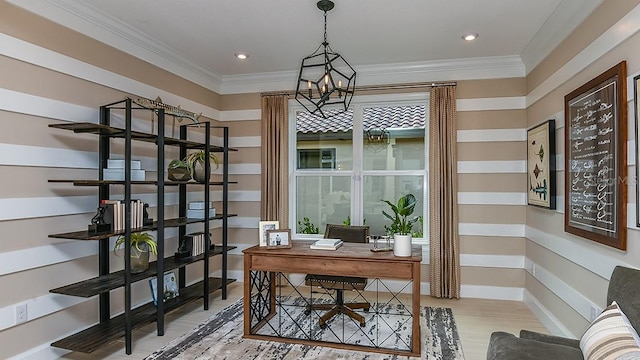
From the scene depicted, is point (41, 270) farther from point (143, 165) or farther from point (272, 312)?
point (272, 312)

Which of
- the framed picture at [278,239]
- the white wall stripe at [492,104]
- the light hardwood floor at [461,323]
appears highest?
the white wall stripe at [492,104]

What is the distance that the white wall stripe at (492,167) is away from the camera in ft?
13.8

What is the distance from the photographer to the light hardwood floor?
2.99 m

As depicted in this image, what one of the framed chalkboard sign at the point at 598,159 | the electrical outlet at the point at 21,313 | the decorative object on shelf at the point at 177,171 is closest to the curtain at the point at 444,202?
A: the framed chalkboard sign at the point at 598,159

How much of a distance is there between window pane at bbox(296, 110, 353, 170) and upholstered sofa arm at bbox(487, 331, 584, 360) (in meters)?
3.02

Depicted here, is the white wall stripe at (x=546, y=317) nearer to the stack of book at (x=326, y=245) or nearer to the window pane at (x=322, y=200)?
the stack of book at (x=326, y=245)

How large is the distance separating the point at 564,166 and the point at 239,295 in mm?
3564

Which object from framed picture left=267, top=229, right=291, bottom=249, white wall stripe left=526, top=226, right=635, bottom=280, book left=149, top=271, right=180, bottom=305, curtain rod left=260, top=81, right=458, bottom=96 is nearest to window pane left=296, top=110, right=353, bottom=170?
curtain rod left=260, top=81, right=458, bottom=96

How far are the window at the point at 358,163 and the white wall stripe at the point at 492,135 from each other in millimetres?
444

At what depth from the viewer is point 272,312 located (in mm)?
3783

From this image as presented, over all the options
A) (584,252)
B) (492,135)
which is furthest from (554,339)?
(492,135)

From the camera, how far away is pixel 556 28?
10.5 ft

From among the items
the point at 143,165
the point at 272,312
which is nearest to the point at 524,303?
the point at 272,312

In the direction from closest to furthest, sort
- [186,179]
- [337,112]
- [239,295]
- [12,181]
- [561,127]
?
[12,181] < [561,127] < [186,179] < [239,295] < [337,112]
